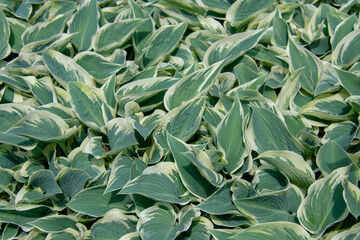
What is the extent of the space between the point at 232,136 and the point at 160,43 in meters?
0.64

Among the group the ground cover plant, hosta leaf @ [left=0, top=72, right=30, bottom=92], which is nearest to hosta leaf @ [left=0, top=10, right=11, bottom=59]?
the ground cover plant

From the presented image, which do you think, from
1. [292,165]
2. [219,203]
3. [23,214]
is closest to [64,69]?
[23,214]

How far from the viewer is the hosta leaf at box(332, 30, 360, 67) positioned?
1.66 m

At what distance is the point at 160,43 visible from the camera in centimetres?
180

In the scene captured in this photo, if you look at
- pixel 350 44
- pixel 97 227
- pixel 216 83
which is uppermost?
pixel 350 44

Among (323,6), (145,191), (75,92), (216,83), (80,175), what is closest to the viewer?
(145,191)

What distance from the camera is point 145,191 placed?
122cm

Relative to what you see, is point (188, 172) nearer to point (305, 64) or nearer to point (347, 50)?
point (305, 64)

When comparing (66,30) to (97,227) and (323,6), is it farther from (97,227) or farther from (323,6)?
(323,6)

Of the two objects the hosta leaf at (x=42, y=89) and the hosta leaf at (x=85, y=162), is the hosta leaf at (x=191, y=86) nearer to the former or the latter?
the hosta leaf at (x=85, y=162)

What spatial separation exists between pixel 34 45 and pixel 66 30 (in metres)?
0.24

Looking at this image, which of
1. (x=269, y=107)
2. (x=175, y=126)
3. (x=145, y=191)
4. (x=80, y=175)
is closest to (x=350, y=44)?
(x=269, y=107)

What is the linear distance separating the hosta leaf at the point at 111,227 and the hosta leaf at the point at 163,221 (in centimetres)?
9

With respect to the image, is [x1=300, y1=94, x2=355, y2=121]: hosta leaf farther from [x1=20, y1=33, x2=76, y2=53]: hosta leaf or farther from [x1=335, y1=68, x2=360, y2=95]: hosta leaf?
[x1=20, y1=33, x2=76, y2=53]: hosta leaf
